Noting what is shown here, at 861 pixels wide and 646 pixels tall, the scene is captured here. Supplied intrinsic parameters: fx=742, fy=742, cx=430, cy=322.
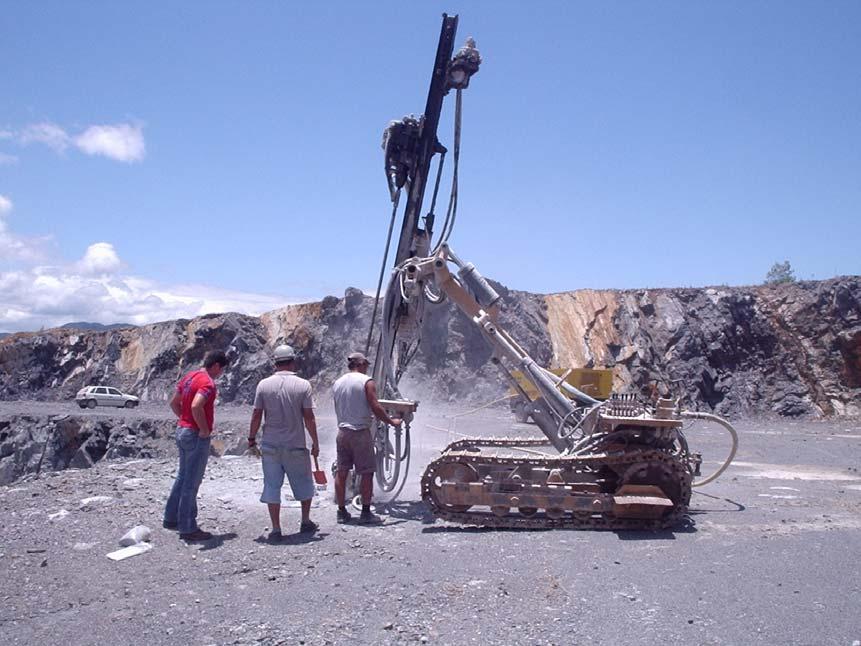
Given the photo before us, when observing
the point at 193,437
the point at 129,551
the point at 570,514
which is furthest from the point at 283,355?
the point at 570,514

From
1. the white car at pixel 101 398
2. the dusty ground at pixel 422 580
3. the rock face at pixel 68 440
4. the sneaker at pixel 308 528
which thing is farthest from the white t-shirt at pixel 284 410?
the white car at pixel 101 398

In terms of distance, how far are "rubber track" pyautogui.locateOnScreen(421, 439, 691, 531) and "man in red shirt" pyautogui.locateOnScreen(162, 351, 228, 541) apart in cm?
207

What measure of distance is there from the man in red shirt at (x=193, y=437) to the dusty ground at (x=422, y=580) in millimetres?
Answer: 237

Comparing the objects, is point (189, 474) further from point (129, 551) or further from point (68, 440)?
point (68, 440)

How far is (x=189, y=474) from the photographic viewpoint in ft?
21.4

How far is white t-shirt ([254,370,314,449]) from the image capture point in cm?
657

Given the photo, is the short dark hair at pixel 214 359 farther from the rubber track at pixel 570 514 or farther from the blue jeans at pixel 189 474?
the rubber track at pixel 570 514

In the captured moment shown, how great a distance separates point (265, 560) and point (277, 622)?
1403mm

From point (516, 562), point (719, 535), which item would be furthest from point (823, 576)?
point (516, 562)

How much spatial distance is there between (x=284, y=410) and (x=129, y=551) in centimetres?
168

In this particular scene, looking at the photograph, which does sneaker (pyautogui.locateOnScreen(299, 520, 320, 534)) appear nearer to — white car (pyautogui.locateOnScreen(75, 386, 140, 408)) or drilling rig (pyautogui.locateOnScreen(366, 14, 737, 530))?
drilling rig (pyautogui.locateOnScreen(366, 14, 737, 530))

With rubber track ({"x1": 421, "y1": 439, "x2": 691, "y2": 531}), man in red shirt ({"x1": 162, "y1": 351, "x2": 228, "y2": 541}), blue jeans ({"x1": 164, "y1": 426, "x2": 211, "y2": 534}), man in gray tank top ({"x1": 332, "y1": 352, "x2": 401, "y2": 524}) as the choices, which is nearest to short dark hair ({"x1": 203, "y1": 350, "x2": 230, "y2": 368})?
man in red shirt ({"x1": 162, "y1": 351, "x2": 228, "y2": 541})

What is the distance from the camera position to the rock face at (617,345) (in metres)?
28.2

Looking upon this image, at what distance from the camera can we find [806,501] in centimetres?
875
